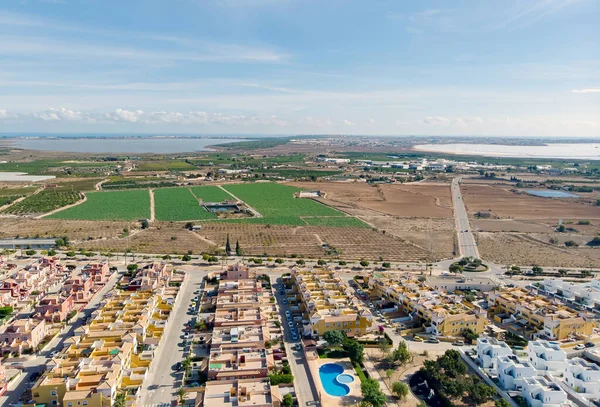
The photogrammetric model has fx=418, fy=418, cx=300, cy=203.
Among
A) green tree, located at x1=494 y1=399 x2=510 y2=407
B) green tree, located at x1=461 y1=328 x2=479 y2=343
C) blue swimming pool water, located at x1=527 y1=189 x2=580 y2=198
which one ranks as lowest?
green tree, located at x1=461 y1=328 x2=479 y2=343

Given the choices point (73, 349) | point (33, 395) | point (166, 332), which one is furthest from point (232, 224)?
point (33, 395)

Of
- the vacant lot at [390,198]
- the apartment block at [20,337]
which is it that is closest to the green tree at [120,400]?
the apartment block at [20,337]

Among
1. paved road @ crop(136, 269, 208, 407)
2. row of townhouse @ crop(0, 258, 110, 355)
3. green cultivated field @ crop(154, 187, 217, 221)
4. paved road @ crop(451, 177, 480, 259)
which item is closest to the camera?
paved road @ crop(136, 269, 208, 407)

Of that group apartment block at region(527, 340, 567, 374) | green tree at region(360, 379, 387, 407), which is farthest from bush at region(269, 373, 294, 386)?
apartment block at region(527, 340, 567, 374)

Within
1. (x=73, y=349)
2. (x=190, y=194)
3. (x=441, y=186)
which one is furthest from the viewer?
(x=441, y=186)

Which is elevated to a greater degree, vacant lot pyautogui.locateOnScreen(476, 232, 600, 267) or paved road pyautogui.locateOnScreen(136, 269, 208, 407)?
vacant lot pyautogui.locateOnScreen(476, 232, 600, 267)

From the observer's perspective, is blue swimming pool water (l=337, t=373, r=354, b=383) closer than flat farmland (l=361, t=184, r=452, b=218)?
Yes

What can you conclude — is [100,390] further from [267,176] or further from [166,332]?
[267,176]

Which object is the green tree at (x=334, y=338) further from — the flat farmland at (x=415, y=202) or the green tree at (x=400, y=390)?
the flat farmland at (x=415, y=202)

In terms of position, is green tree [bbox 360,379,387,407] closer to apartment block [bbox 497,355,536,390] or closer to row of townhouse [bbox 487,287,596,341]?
apartment block [bbox 497,355,536,390]
